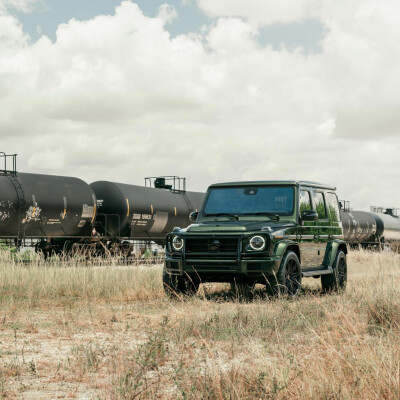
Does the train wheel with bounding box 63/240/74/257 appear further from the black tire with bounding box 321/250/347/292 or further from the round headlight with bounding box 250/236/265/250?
the round headlight with bounding box 250/236/265/250

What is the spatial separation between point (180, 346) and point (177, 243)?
456 cm

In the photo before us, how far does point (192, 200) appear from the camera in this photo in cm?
2845

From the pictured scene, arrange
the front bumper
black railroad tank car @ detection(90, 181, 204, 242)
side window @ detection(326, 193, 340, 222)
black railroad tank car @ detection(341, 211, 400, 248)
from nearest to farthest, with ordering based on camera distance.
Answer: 1. the front bumper
2. side window @ detection(326, 193, 340, 222)
3. black railroad tank car @ detection(90, 181, 204, 242)
4. black railroad tank car @ detection(341, 211, 400, 248)

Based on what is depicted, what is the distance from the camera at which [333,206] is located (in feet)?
44.0

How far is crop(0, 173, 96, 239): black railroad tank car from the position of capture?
1923 cm

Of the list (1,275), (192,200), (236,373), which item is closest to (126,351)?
(236,373)

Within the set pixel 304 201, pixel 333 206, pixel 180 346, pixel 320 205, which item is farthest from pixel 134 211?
pixel 180 346

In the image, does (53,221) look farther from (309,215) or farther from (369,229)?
(369,229)

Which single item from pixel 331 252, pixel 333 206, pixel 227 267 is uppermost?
pixel 333 206

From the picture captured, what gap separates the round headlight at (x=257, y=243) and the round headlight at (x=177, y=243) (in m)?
1.31

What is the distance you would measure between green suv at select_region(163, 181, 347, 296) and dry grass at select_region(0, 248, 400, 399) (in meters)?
0.74

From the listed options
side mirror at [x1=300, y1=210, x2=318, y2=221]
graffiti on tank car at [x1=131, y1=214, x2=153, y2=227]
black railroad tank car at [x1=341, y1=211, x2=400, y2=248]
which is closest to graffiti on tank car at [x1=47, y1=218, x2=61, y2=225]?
graffiti on tank car at [x1=131, y1=214, x2=153, y2=227]

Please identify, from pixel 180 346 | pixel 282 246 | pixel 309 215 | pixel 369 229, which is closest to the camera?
pixel 180 346

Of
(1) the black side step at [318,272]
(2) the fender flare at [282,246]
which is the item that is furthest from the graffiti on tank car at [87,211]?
(2) the fender flare at [282,246]
